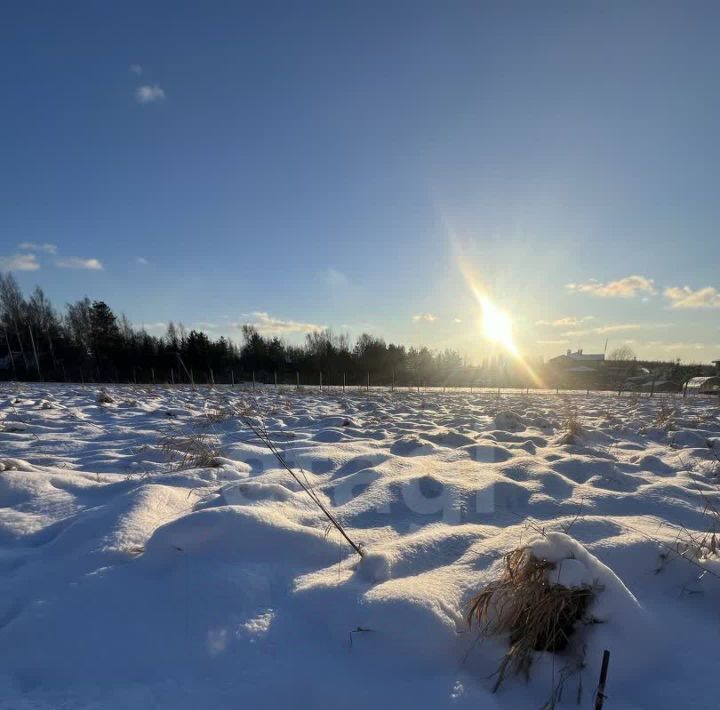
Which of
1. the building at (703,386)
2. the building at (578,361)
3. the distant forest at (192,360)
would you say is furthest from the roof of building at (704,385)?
the building at (578,361)

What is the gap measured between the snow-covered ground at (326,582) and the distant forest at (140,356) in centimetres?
3051

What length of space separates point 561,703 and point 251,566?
1075 millimetres

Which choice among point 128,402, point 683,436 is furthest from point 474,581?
point 128,402

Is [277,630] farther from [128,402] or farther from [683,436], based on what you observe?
[128,402]

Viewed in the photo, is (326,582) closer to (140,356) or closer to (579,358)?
(140,356)

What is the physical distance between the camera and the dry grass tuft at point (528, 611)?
3.36 ft

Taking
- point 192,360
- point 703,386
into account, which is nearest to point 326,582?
point 703,386

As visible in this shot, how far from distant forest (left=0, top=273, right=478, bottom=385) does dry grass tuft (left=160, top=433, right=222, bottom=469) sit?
96.8 feet

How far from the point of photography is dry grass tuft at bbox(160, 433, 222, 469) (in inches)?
109

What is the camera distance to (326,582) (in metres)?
1.34

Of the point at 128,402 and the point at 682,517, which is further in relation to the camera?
the point at 128,402

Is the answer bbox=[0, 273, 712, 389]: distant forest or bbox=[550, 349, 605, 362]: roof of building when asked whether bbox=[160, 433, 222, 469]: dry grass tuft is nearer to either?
bbox=[0, 273, 712, 389]: distant forest

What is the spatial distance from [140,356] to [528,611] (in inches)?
1628

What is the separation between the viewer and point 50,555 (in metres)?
1.46
